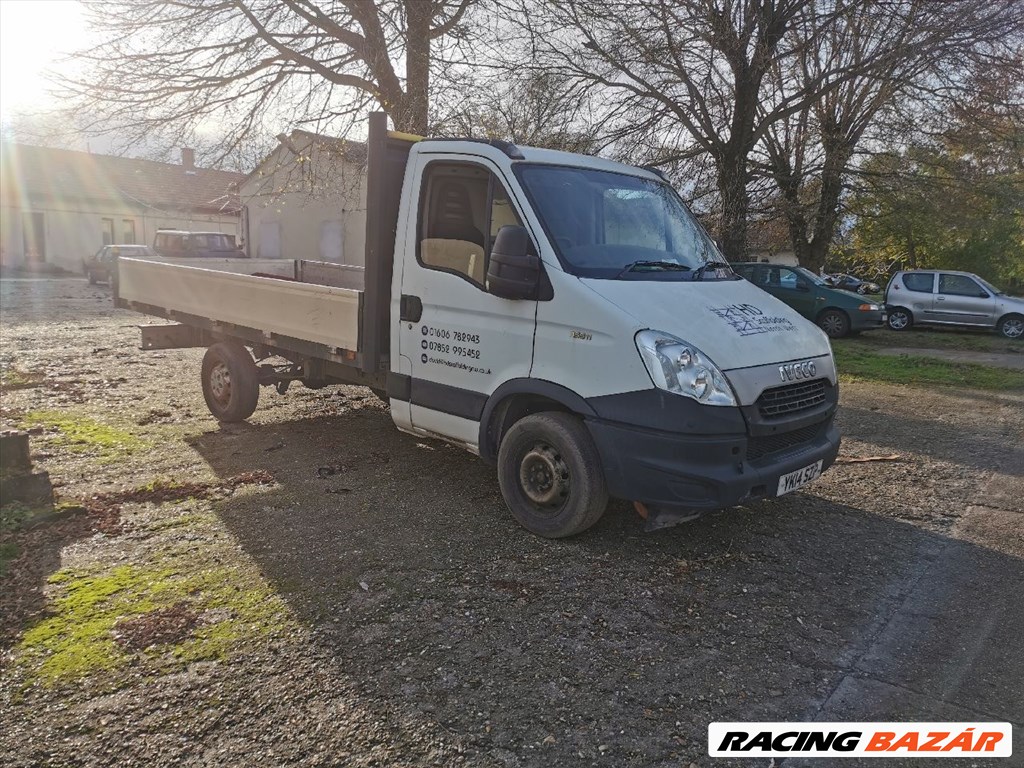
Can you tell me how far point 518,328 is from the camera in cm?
453

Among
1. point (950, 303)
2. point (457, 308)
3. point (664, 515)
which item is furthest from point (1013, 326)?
point (457, 308)

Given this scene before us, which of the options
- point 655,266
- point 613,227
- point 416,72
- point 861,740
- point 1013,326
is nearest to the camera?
point 861,740

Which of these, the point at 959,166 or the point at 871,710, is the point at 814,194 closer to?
the point at 959,166

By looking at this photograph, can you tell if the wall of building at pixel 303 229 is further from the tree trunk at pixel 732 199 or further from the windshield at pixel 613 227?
the windshield at pixel 613 227

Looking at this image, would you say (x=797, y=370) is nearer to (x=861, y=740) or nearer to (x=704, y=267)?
(x=704, y=267)

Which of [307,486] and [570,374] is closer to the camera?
[570,374]

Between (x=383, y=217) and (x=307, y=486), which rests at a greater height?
(x=383, y=217)

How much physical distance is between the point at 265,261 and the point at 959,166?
15.5 meters

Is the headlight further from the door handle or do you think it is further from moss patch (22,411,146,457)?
moss patch (22,411,146,457)

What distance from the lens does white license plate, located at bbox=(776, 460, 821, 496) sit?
4176 mm

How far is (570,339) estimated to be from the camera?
13.9ft

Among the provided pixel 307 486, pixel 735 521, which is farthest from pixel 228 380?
pixel 735 521

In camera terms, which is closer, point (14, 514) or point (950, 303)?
point (14, 514)

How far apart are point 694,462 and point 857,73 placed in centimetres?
1191
